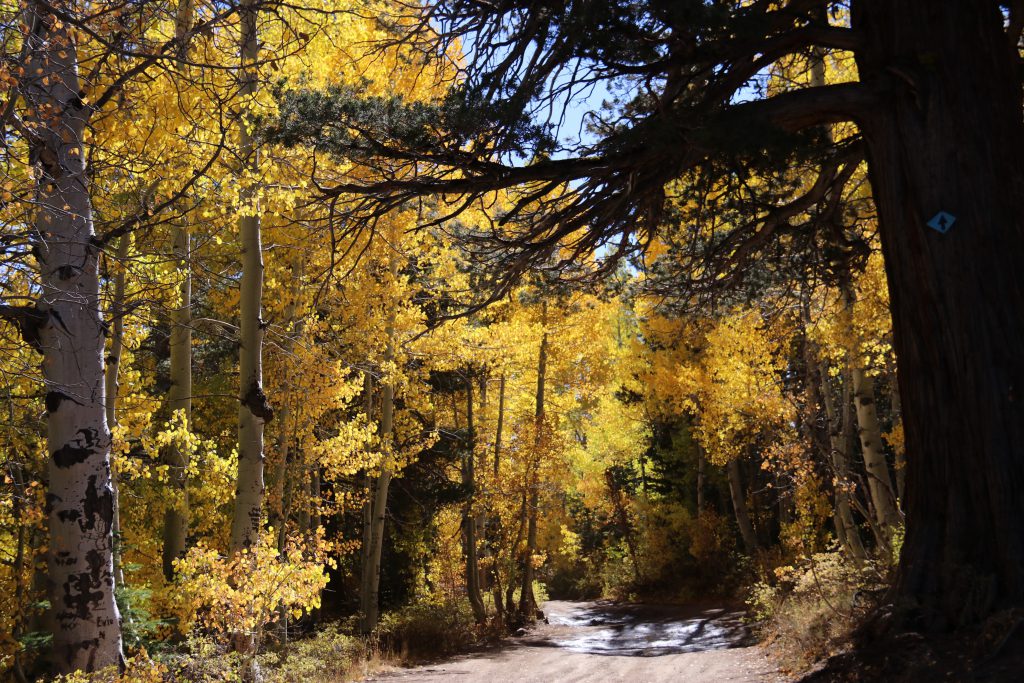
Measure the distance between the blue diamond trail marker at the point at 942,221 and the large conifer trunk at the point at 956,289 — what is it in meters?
0.03

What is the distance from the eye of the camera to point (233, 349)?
16453 millimetres

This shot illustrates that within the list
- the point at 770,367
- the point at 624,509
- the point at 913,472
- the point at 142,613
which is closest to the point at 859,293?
the point at 770,367

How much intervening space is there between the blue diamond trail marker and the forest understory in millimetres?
14

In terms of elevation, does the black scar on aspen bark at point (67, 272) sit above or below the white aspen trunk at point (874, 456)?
above

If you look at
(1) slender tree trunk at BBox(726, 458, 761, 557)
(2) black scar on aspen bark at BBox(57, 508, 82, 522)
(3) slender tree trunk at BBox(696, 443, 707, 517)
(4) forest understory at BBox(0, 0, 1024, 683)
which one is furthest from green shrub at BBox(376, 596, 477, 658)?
(3) slender tree trunk at BBox(696, 443, 707, 517)

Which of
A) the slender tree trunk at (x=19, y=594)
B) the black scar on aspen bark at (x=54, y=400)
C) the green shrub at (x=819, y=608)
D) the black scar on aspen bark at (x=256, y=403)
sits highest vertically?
the black scar on aspen bark at (x=256, y=403)

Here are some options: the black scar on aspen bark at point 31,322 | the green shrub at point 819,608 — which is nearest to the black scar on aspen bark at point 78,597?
the black scar on aspen bark at point 31,322

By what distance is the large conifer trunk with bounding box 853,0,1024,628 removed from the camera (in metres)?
4.38

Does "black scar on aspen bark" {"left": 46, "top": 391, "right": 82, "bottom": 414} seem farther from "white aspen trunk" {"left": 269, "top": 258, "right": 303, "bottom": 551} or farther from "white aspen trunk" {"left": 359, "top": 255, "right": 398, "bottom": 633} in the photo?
"white aspen trunk" {"left": 359, "top": 255, "right": 398, "bottom": 633}

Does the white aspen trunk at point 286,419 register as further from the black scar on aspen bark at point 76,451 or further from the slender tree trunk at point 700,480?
the slender tree trunk at point 700,480

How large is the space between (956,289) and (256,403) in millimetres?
6687

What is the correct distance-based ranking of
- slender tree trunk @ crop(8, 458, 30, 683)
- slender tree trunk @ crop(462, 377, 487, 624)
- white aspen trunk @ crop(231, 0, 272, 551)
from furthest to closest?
slender tree trunk @ crop(462, 377, 487, 624), white aspen trunk @ crop(231, 0, 272, 551), slender tree trunk @ crop(8, 458, 30, 683)

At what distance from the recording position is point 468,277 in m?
9.96

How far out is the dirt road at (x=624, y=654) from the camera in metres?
9.51
